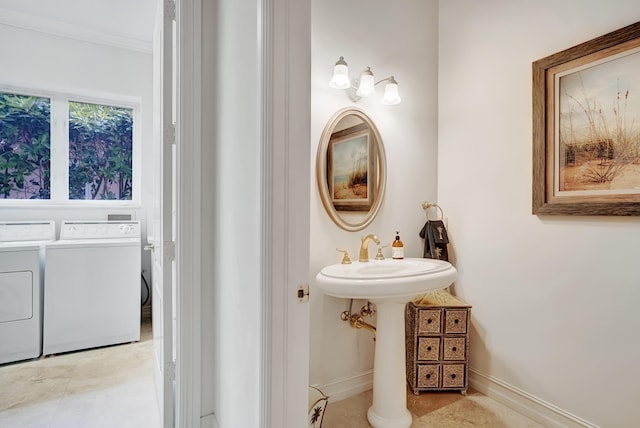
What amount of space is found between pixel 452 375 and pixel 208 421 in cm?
141

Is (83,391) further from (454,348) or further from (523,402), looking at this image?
(523,402)

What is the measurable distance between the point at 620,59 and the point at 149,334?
3728 millimetres

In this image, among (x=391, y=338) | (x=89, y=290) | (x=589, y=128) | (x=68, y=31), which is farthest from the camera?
(x=68, y=31)

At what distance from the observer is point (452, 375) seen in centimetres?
198

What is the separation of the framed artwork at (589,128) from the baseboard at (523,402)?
3.31ft

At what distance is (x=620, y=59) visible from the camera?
145cm

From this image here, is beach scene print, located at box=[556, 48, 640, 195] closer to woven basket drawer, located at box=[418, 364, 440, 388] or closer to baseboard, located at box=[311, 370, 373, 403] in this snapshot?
woven basket drawer, located at box=[418, 364, 440, 388]

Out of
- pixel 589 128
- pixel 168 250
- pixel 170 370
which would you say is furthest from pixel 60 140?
pixel 589 128

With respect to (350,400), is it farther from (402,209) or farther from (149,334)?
(149,334)

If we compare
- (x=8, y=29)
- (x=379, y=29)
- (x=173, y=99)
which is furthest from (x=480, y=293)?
(x=8, y=29)

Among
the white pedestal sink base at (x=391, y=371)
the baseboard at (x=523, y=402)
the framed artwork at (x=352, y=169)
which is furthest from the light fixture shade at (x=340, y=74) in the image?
the baseboard at (x=523, y=402)

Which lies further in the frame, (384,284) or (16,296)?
(16,296)

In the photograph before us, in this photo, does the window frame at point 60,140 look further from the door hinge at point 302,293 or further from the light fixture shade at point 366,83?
the door hinge at point 302,293

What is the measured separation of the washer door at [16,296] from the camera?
236cm
